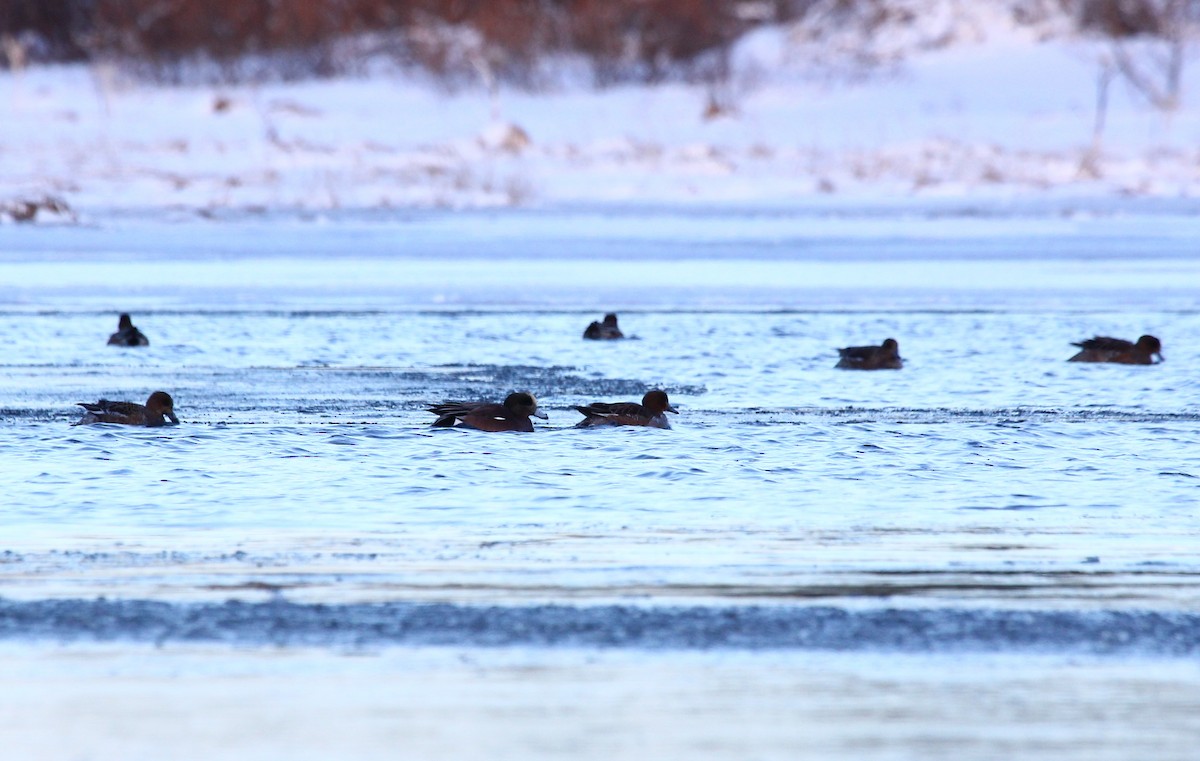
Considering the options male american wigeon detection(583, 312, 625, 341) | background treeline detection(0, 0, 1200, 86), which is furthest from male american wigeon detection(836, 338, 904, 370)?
background treeline detection(0, 0, 1200, 86)

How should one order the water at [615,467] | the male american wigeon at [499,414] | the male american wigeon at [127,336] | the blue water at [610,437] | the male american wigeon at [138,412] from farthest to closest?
1. the male american wigeon at [127,336]
2. the male american wigeon at [138,412]
3. the male american wigeon at [499,414]
4. the blue water at [610,437]
5. the water at [615,467]

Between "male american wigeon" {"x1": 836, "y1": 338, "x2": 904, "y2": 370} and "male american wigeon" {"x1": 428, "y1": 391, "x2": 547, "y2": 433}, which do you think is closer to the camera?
"male american wigeon" {"x1": 428, "y1": 391, "x2": 547, "y2": 433}

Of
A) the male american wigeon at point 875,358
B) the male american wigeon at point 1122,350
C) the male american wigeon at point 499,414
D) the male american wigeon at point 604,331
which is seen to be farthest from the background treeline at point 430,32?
the male american wigeon at point 499,414

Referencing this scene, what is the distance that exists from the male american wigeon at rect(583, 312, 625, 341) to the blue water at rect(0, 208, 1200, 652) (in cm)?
14

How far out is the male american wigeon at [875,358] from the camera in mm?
10570

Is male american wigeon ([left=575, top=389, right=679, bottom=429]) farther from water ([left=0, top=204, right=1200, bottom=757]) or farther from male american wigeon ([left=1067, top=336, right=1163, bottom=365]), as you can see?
male american wigeon ([left=1067, top=336, right=1163, bottom=365])

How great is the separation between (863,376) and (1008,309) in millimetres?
3885

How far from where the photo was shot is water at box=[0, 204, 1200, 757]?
5.05 metres

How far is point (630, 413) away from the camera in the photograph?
8367mm

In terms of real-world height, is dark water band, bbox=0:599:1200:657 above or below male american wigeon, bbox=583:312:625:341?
below

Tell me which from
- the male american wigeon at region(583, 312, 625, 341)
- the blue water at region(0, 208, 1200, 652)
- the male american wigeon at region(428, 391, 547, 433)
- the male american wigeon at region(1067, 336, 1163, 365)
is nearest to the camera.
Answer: the blue water at region(0, 208, 1200, 652)

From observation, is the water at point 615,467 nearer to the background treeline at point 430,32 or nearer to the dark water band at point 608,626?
the dark water band at point 608,626

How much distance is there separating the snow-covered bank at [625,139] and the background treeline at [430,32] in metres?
1.03

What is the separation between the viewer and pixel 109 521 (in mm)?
6332
